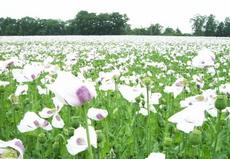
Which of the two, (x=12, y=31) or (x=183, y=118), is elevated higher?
(x=183, y=118)

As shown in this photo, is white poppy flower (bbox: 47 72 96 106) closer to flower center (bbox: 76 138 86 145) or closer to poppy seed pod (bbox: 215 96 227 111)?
flower center (bbox: 76 138 86 145)

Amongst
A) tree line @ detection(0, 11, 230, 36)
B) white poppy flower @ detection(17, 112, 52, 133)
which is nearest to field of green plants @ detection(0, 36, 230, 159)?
white poppy flower @ detection(17, 112, 52, 133)

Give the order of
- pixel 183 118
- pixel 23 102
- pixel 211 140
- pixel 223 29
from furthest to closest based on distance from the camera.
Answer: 1. pixel 223 29
2. pixel 23 102
3. pixel 211 140
4. pixel 183 118

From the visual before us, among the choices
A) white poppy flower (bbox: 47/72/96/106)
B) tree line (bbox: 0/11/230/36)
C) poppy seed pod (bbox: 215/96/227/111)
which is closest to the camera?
white poppy flower (bbox: 47/72/96/106)

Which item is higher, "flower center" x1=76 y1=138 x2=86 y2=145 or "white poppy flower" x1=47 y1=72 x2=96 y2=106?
"white poppy flower" x1=47 y1=72 x2=96 y2=106

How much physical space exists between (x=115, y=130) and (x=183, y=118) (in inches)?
62.2

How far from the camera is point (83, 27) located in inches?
2094

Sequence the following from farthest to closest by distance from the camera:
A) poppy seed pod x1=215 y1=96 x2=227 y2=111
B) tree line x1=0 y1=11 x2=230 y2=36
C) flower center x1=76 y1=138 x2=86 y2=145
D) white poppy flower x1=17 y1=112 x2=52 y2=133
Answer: tree line x1=0 y1=11 x2=230 y2=36 → white poppy flower x1=17 y1=112 x2=52 y2=133 → poppy seed pod x1=215 y1=96 x2=227 y2=111 → flower center x1=76 y1=138 x2=86 y2=145

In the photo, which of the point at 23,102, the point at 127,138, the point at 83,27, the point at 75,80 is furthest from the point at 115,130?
the point at 83,27

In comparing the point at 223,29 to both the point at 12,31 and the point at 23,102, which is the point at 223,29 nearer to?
the point at 12,31

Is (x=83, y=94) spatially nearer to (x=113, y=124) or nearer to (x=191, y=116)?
(x=191, y=116)

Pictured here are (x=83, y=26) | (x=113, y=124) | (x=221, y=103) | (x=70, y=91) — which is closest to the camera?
(x=70, y=91)

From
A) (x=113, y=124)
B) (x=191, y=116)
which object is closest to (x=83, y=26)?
(x=113, y=124)

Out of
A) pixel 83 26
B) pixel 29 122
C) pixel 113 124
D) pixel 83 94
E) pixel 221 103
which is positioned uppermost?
pixel 83 94
